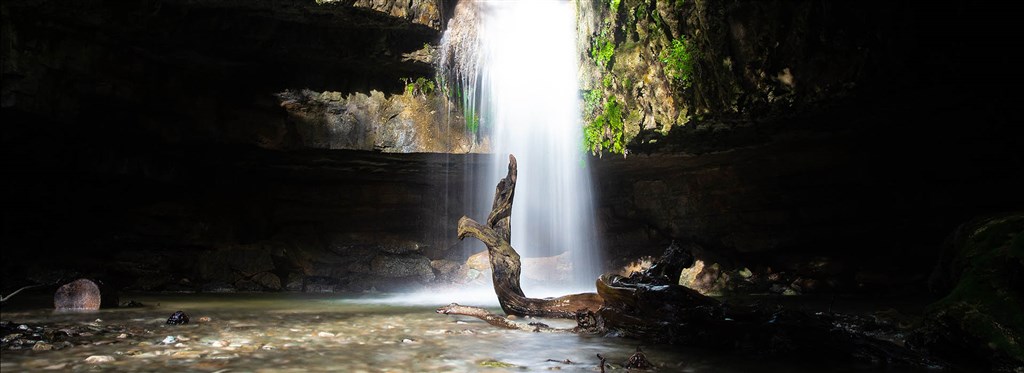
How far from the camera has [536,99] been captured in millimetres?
14008

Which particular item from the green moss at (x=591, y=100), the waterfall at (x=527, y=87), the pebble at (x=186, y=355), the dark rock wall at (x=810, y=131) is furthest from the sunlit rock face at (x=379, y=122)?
the pebble at (x=186, y=355)

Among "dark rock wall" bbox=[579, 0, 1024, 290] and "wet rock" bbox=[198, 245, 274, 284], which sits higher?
"dark rock wall" bbox=[579, 0, 1024, 290]

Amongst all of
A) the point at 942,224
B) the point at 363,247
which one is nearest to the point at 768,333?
the point at 942,224

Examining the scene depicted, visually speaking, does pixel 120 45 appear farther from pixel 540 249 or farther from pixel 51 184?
pixel 540 249

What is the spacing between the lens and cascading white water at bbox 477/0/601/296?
1350cm

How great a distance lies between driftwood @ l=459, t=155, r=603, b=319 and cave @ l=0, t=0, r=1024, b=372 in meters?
0.27

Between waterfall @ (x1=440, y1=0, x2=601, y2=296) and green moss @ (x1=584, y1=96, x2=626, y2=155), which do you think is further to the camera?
waterfall @ (x1=440, y1=0, x2=601, y2=296)

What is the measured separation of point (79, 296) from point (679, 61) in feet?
34.1

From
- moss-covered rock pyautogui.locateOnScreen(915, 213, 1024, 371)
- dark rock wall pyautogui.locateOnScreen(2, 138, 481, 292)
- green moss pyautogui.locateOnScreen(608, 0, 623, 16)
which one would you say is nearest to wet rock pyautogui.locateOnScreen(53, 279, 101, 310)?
dark rock wall pyautogui.locateOnScreen(2, 138, 481, 292)

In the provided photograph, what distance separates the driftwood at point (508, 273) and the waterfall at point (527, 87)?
4.62 metres

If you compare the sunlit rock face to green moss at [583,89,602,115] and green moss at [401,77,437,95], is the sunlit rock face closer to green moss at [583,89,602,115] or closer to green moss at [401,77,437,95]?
green moss at [401,77,437,95]

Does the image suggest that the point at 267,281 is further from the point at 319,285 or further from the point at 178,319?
the point at 178,319

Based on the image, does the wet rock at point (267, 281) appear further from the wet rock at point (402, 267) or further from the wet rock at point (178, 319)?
the wet rock at point (178, 319)

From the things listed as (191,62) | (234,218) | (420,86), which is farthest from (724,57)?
(234,218)
